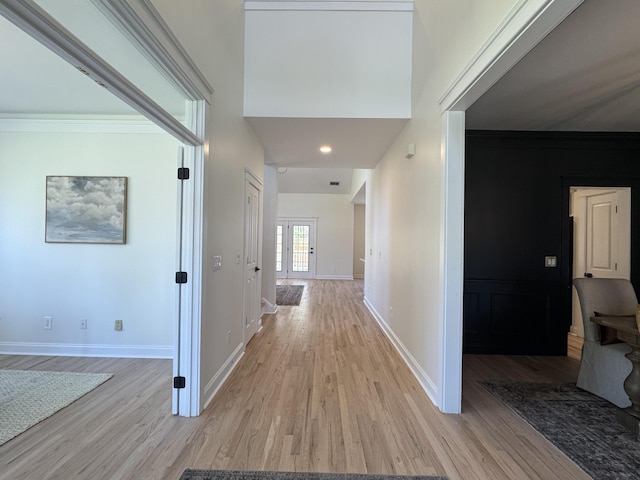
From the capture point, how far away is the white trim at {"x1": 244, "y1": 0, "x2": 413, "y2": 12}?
2.97 m

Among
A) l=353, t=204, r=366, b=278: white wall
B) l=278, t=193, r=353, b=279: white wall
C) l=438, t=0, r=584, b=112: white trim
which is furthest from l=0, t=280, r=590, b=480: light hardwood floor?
l=353, t=204, r=366, b=278: white wall

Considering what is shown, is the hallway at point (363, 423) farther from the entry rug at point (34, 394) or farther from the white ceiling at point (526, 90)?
the white ceiling at point (526, 90)

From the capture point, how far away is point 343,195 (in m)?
10.7

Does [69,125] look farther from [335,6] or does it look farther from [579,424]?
[579,424]

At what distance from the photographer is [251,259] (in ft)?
12.4

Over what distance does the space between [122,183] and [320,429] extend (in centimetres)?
305

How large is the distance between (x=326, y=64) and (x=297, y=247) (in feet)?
26.3

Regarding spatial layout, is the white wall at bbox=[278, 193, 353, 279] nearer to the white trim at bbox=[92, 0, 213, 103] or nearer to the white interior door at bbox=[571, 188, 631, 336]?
the white interior door at bbox=[571, 188, 631, 336]

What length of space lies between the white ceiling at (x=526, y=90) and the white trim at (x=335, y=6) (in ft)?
3.51

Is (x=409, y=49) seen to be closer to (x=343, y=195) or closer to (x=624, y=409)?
(x=624, y=409)

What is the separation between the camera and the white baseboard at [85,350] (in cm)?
318

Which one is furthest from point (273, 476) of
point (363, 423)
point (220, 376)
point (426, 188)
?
point (426, 188)

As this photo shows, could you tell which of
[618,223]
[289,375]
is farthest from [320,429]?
[618,223]

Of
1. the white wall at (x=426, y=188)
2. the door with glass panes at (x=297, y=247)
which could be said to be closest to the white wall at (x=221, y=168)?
the white wall at (x=426, y=188)
